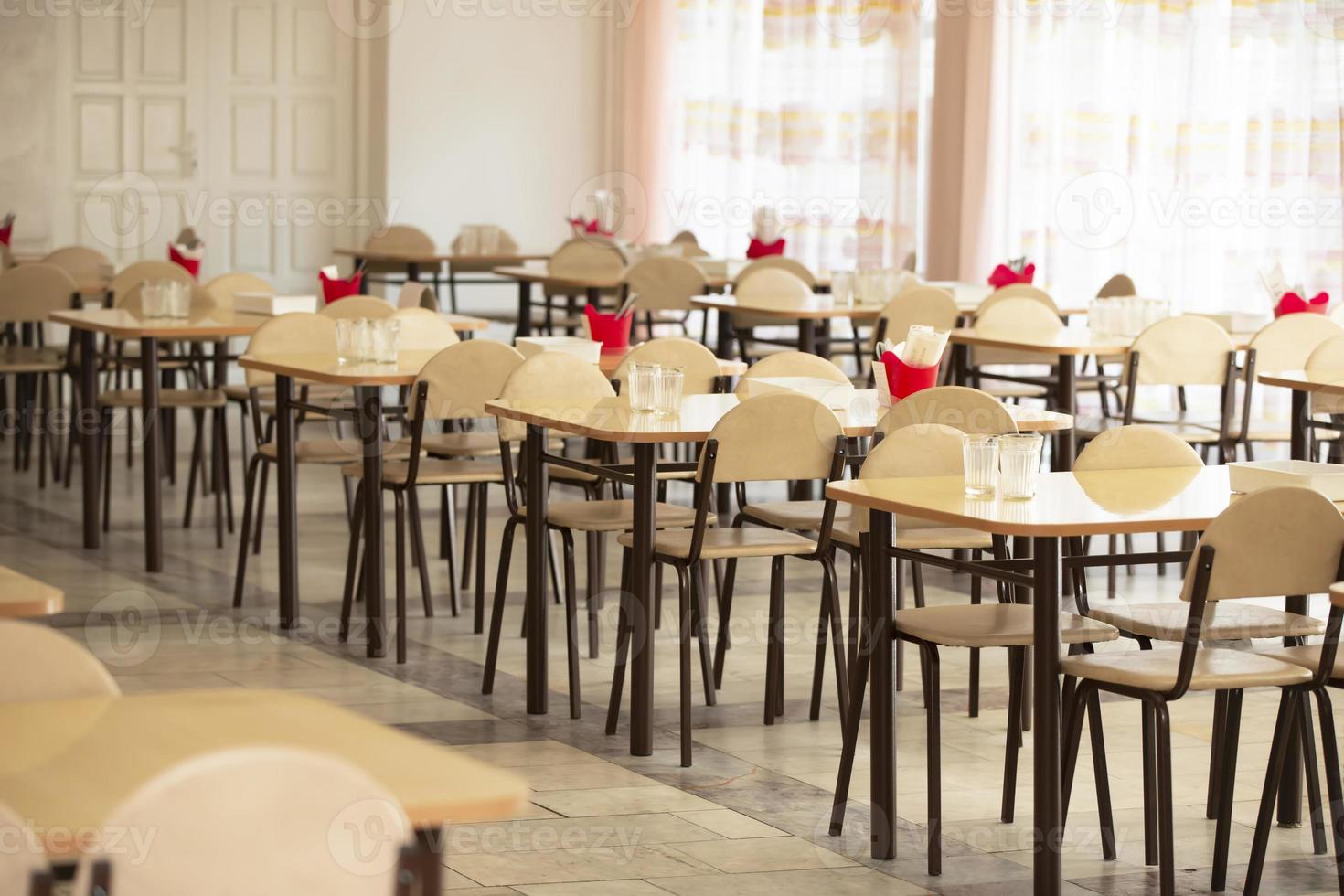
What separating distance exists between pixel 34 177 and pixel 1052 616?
922 cm

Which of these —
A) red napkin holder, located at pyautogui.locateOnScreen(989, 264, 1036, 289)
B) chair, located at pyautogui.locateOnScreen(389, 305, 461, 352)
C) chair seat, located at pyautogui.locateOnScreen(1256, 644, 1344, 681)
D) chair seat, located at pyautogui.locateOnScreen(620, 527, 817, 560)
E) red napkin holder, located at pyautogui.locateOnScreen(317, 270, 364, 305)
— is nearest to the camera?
chair seat, located at pyautogui.locateOnScreen(1256, 644, 1344, 681)

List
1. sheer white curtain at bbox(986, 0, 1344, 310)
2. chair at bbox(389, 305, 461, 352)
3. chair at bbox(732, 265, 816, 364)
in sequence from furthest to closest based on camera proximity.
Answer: sheer white curtain at bbox(986, 0, 1344, 310), chair at bbox(732, 265, 816, 364), chair at bbox(389, 305, 461, 352)

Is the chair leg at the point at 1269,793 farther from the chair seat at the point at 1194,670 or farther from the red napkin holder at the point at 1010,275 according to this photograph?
the red napkin holder at the point at 1010,275

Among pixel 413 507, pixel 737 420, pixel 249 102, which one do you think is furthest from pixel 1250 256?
pixel 249 102

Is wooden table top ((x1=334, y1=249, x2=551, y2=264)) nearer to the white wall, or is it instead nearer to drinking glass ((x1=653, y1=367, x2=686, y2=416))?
the white wall

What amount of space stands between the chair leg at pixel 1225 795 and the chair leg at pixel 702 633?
137 cm

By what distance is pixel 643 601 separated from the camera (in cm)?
407

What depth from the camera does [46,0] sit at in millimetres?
10945

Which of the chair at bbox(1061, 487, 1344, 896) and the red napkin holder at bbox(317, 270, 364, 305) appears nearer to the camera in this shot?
the chair at bbox(1061, 487, 1344, 896)

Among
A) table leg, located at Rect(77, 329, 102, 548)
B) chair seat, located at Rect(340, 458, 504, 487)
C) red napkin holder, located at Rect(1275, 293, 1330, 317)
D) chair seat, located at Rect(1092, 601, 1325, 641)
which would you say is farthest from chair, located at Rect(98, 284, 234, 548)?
chair seat, located at Rect(1092, 601, 1325, 641)

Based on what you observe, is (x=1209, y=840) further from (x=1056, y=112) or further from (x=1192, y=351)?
(x=1056, y=112)

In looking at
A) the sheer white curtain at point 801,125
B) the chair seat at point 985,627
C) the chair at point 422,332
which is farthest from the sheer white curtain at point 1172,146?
the chair seat at point 985,627

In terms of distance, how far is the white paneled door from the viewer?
11.3m

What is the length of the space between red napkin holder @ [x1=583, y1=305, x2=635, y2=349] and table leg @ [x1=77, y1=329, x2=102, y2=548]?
6.28ft
